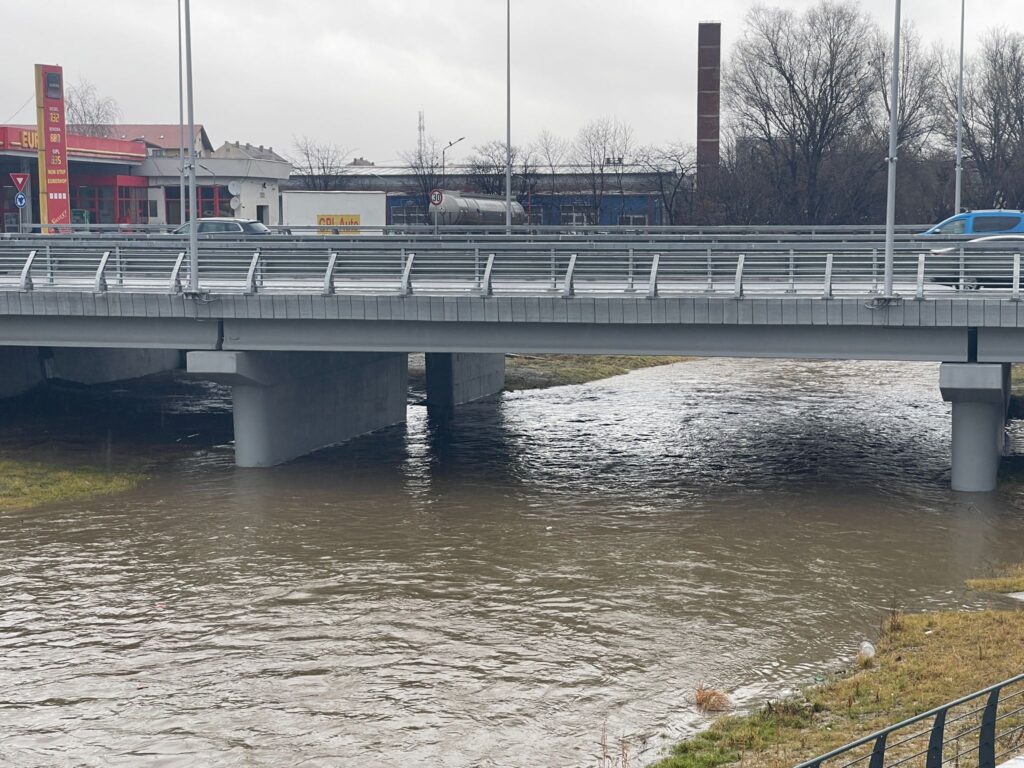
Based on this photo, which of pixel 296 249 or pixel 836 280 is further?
pixel 296 249

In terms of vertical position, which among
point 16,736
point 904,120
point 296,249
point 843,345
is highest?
point 904,120

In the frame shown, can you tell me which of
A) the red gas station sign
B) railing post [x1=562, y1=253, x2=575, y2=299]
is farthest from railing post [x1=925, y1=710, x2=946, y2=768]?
the red gas station sign

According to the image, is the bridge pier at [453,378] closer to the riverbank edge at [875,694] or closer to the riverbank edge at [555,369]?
the riverbank edge at [555,369]

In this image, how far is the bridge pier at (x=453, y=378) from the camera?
39812 mm

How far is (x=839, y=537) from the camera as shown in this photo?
23.3 meters

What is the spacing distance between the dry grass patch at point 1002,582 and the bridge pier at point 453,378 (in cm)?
2096

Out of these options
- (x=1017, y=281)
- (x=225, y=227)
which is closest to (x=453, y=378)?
(x=225, y=227)

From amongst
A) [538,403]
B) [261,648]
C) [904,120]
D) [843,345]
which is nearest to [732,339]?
[843,345]

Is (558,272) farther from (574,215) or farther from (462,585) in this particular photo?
(574,215)

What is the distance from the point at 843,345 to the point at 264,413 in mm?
12807

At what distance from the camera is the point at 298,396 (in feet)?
103

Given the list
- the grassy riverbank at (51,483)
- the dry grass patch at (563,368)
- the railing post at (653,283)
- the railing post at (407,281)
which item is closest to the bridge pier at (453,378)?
the dry grass patch at (563,368)

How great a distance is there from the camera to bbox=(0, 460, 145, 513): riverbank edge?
88.9 feet

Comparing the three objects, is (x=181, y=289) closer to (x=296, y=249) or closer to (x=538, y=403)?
(x=296, y=249)
